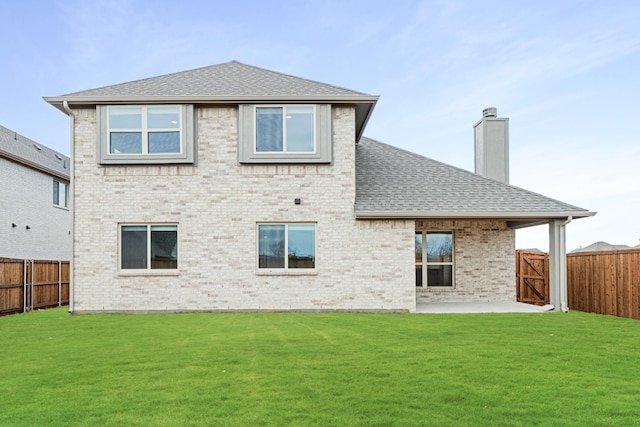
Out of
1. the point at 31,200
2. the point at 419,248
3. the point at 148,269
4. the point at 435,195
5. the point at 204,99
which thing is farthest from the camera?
the point at 31,200

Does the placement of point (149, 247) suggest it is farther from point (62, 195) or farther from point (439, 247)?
point (62, 195)

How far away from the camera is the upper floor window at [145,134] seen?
13.6m

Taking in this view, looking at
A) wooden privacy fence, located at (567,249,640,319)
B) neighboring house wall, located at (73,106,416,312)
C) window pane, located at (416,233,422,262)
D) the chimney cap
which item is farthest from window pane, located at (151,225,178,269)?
wooden privacy fence, located at (567,249,640,319)

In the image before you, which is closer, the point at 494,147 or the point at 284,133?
the point at 284,133

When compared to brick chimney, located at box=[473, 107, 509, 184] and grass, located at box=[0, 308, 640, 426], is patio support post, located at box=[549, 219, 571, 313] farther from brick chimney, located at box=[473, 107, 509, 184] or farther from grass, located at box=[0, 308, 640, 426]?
brick chimney, located at box=[473, 107, 509, 184]

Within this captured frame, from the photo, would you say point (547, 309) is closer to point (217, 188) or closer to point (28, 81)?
point (217, 188)

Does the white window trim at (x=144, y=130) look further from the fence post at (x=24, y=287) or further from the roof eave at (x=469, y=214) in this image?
the fence post at (x=24, y=287)

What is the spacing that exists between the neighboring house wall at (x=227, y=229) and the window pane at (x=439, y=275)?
9.07ft

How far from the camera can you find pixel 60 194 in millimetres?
25969

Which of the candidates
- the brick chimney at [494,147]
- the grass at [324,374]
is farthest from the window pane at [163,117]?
the brick chimney at [494,147]

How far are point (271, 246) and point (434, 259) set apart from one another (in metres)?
5.55

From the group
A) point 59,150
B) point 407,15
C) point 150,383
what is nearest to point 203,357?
point 150,383

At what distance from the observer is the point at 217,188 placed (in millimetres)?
13766

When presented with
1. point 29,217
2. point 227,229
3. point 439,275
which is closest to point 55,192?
point 29,217
